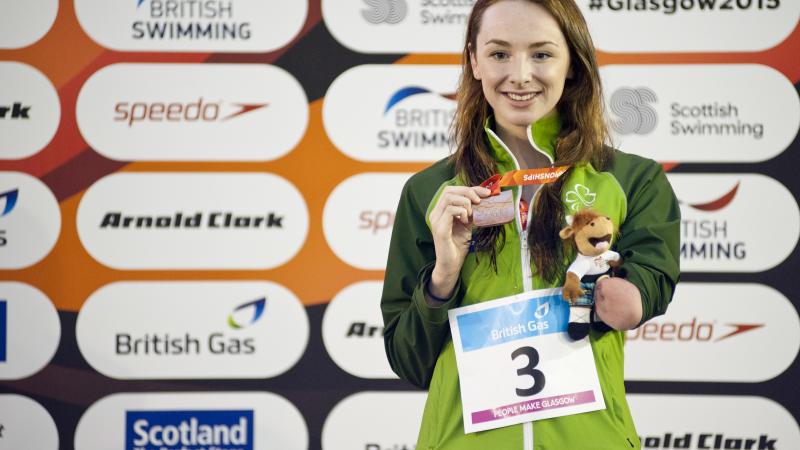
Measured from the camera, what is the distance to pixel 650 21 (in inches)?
113

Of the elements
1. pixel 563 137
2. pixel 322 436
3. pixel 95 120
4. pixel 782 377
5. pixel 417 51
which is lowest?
pixel 322 436

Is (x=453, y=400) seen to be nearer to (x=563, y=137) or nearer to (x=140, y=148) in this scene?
(x=563, y=137)

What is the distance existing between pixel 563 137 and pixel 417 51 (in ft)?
5.45

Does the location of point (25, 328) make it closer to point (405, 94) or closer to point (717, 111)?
point (405, 94)

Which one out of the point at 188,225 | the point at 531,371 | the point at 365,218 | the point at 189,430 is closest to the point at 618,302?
the point at 531,371

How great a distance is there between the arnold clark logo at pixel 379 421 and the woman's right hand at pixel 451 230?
5.70 feet

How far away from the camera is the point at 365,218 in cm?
290

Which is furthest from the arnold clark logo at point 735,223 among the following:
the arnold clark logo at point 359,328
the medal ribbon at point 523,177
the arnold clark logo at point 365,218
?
the medal ribbon at point 523,177

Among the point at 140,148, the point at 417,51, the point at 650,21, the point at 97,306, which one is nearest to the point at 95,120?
the point at 140,148

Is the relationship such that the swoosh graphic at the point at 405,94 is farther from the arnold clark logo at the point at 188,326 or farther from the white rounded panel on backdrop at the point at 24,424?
the white rounded panel on backdrop at the point at 24,424

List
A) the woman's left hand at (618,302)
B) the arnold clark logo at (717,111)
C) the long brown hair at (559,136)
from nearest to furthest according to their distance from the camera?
1. the woman's left hand at (618,302)
2. the long brown hair at (559,136)
3. the arnold clark logo at (717,111)

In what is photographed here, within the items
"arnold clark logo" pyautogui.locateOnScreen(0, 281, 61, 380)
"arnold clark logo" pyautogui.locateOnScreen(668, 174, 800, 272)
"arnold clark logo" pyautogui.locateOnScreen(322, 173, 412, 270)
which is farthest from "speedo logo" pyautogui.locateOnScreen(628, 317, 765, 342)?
"arnold clark logo" pyautogui.locateOnScreen(0, 281, 61, 380)

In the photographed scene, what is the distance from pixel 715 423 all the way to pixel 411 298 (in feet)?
6.35

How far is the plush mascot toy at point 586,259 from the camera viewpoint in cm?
118
